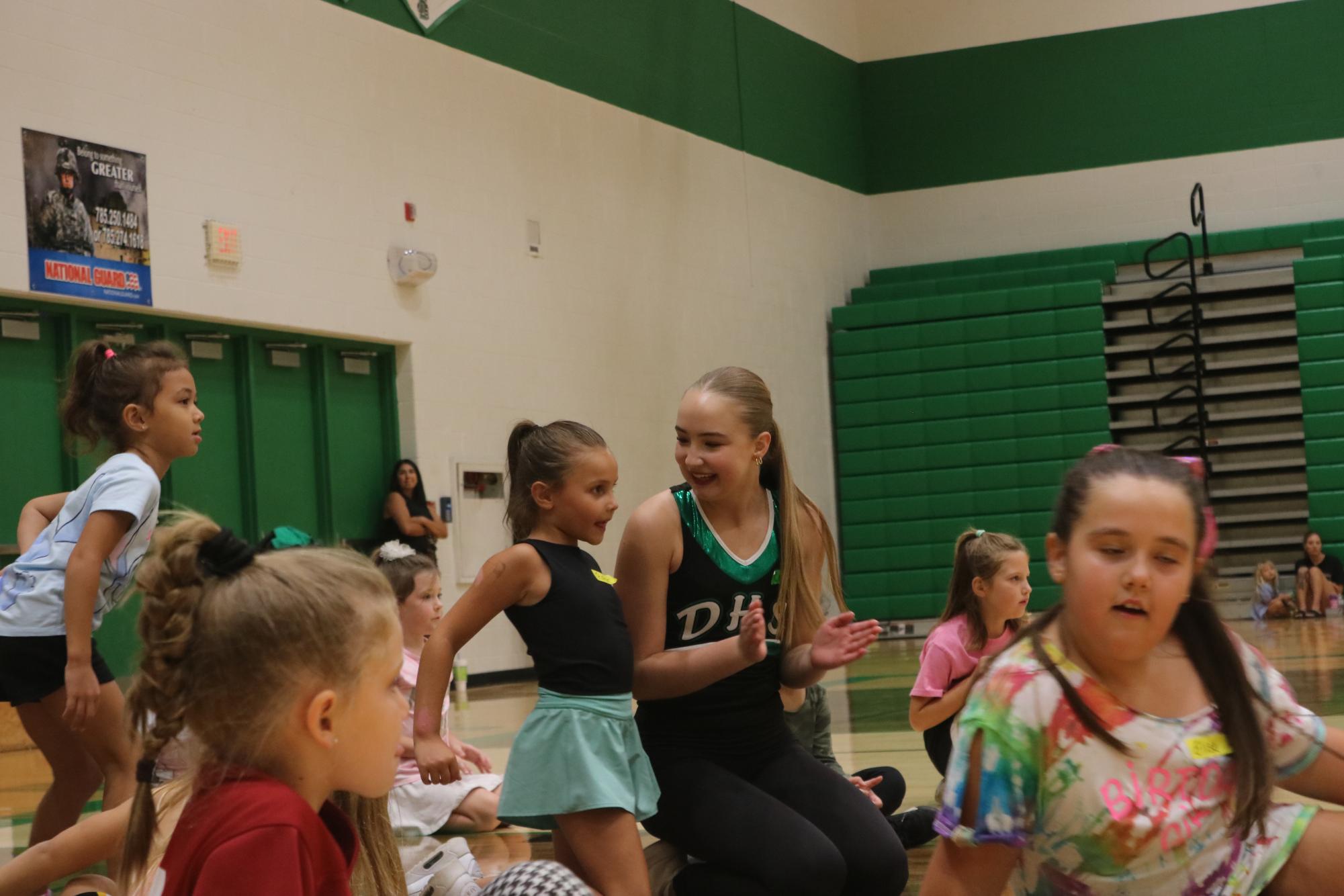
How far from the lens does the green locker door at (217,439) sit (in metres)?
8.23

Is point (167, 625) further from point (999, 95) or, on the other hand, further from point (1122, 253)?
point (999, 95)

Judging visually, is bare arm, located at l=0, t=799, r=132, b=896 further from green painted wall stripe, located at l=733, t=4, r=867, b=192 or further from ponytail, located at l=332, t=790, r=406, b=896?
green painted wall stripe, located at l=733, t=4, r=867, b=192

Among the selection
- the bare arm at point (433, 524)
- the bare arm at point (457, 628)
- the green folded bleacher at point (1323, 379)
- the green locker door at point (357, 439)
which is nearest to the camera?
the bare arm at point (457, 628)

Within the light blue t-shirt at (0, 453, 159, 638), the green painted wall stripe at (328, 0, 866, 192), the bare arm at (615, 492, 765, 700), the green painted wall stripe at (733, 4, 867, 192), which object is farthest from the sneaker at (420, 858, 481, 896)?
the green painted wall stripe at (733, 4, 867, 192)

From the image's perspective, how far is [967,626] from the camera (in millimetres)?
4070

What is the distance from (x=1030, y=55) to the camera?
592 inches

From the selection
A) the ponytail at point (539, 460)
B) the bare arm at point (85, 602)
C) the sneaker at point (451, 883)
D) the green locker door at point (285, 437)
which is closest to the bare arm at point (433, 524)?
the green locker door at point (285, 437)

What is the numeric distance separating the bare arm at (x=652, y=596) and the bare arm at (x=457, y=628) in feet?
0.64

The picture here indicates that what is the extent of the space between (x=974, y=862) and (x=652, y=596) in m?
1.37

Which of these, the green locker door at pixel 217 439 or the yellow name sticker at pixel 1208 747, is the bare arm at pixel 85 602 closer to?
the yellow name sticker at pixel 1208 747

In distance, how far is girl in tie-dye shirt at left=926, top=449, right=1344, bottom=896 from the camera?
185 cm

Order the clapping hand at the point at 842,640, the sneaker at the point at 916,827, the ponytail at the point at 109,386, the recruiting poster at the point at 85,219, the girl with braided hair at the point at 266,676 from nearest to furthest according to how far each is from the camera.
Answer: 1. the girl with braided hair at the point at 266,676
2. the clapping hand at the point at 842,640
3. the ponytail at the point at 109,386
4. the sneaker at the point at 916,827
5. the recruiting poster at the point at 85,219

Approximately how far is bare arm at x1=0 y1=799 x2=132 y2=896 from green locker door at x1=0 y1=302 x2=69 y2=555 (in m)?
4.60

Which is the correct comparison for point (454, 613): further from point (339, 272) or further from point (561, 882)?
point (339, 272)
